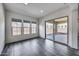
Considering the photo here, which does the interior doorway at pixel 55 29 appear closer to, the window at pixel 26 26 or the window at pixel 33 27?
the window at pixel 33 27

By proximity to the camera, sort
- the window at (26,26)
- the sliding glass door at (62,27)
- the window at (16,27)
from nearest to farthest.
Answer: the window at (16,27)
the sliding glass door at (62,27)
the window at (26,26)

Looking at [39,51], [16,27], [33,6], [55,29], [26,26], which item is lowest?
[39,51]

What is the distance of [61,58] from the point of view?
0.97 metres

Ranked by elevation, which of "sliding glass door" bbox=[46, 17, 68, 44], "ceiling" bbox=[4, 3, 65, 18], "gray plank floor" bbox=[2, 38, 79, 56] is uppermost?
"ceiling" bbox=[4, 3, 65, 18]

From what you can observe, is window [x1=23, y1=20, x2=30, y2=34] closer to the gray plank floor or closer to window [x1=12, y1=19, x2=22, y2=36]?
window [x1=12, y1=19, x2=22, y2=36]

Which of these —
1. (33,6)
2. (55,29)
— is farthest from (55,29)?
(33,6)

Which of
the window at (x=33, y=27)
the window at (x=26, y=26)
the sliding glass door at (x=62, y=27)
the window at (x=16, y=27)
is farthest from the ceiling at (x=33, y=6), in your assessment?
the window at (x=33, y=27)

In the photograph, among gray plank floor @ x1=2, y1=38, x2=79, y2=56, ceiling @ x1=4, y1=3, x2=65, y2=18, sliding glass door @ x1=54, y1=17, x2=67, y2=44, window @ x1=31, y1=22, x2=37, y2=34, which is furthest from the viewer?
window @ x1=31, y1=22, x2=37, y2=34

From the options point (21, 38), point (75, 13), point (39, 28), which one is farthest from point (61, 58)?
point (39, 28)

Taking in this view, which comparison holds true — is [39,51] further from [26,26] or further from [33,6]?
[26,26]

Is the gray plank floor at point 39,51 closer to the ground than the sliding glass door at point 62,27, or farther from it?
closer to the ground

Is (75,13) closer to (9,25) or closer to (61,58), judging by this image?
(61,58)

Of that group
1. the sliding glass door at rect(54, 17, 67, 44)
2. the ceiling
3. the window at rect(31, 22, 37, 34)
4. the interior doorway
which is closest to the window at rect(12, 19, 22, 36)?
the ceiling

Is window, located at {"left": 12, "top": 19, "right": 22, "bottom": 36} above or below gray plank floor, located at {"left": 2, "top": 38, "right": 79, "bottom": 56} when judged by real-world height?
above
